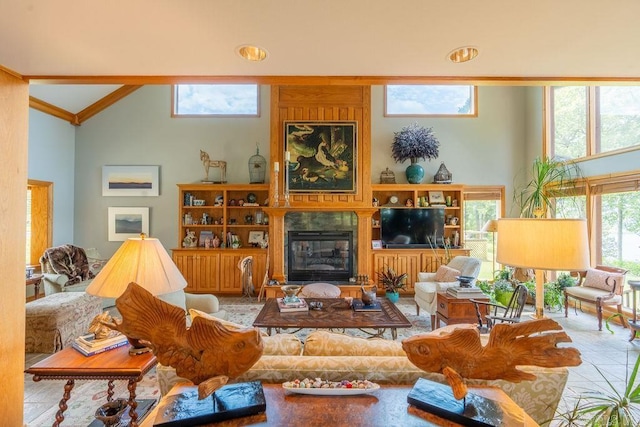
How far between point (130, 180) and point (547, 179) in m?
7.76

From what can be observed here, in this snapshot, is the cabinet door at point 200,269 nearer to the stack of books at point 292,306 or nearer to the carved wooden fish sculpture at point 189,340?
the stack of books at point 292,306

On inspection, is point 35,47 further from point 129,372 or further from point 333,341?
point 333,341

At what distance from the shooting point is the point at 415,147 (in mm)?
5617

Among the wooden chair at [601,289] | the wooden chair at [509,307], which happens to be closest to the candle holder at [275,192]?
the wooden chair at [509,307]

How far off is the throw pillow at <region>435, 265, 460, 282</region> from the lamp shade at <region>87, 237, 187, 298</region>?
144 inches

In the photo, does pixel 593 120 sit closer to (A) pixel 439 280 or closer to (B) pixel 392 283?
(A) pixel 439 280

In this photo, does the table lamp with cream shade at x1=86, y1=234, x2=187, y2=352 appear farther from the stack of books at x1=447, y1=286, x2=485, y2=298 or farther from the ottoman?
the stack of books at x1=447, y1=286, x2=485, y2=298

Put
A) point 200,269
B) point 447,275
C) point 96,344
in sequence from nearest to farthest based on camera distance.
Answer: point 96,344
point 447,275
point 200,269

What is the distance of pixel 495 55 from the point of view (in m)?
1.59

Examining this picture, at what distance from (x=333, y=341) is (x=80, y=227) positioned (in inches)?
259

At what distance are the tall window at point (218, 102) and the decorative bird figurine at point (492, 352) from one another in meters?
5.76

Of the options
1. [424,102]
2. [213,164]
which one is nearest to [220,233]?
[213,164]

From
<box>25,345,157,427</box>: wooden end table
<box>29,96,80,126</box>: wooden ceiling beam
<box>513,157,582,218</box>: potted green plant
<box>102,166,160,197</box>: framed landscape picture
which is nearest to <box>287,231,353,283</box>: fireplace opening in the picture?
<box>102,166,160,197</box>: framed landscape picture

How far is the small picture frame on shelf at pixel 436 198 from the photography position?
5727 mm
